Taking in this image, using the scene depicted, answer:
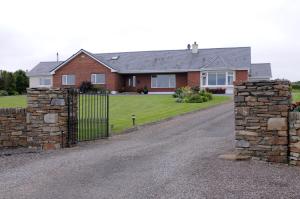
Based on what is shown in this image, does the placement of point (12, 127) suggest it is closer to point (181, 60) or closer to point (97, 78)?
point (97, 78)

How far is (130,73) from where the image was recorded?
147 ft

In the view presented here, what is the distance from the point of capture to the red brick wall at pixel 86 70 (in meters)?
43.3

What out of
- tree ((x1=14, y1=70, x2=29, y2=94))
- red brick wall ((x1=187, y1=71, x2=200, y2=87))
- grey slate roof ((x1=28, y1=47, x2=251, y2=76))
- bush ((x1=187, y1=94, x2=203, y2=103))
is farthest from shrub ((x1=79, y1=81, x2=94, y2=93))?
bush ((x1=187, y1=94, x2=203, y2=103))

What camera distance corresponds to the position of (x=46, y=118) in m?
12.3

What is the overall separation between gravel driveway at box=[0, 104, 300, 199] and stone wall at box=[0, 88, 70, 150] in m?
0.71

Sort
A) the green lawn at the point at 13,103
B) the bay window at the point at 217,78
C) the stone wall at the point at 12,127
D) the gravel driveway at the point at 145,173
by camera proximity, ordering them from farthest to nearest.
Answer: the bay window at the point at 217,78 < the green lawn at the point at 13,103 < the stone wall at the point at 12,127 < the gravel driveway at the point at 145,173

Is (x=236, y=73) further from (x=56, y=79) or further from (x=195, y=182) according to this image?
(x=195, y=182)

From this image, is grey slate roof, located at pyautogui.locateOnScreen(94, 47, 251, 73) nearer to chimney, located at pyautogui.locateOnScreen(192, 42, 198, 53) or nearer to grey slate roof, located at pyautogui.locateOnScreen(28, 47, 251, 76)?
grey slate roof, located at pyautogui.locateOnScreen(28, 47, 251, 76)

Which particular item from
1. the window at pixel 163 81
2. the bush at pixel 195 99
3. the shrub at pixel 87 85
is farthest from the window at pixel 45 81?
the bush at pixel 195 99

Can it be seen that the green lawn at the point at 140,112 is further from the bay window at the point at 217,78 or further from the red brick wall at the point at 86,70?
the red brick wall at the point at 86,70

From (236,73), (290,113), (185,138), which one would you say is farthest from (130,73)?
(290,113)

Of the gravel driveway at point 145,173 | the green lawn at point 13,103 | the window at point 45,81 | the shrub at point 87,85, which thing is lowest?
the gravel driveway at point 145,173

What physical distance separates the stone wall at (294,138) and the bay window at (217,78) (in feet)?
103

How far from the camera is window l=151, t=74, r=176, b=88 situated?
44062 mm
